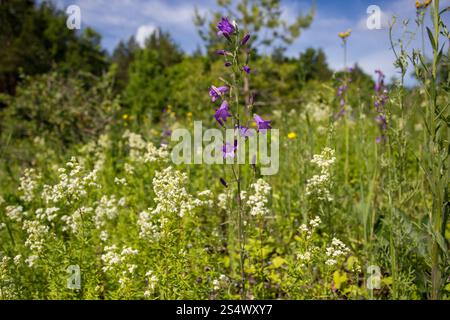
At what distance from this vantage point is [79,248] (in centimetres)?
203

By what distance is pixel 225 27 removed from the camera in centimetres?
162

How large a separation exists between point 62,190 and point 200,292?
0.97 metres

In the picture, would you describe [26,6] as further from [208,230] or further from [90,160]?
[208,230]

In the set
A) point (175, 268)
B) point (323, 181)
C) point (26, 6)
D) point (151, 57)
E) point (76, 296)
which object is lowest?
point (76, 296)

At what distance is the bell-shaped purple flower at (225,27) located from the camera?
1603 mm

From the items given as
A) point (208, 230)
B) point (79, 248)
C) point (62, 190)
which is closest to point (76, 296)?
point (79, 248)

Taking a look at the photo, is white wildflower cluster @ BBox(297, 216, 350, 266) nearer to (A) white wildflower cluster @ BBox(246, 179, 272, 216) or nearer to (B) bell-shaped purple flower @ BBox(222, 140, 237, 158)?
(A) white wildflower cluster @ BBox(246, 179, 272, 216)

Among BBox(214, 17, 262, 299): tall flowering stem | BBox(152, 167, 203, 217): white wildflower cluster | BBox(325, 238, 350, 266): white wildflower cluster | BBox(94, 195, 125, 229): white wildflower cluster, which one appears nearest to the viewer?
BBox(214, 17, 262, 299): tall flowering stem

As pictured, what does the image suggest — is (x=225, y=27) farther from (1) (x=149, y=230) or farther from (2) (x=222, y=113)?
(1) (x=149, y=230)

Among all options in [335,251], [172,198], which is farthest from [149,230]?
[335,251]

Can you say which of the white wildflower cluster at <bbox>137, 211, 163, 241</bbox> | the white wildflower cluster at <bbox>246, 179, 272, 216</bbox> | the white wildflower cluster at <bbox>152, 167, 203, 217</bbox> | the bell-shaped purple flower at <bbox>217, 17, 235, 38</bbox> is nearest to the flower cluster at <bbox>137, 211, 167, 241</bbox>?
→ the white wildflower cluster at <bbox>137, 211, 163, 241</bbox>

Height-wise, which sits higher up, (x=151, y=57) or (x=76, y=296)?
(x=151, y=57)

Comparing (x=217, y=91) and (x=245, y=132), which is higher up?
(x=217, y=91)

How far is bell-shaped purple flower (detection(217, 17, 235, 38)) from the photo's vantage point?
5.26ft
